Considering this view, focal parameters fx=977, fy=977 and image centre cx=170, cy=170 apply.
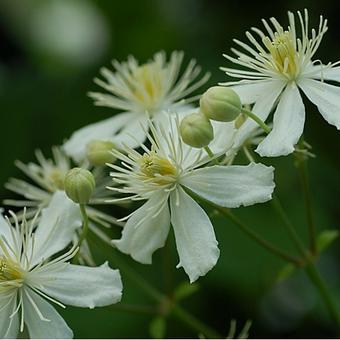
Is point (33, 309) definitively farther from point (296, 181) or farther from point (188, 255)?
point (296, 181)

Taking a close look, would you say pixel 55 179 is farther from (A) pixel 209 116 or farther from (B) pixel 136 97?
(A) pixel 209 116

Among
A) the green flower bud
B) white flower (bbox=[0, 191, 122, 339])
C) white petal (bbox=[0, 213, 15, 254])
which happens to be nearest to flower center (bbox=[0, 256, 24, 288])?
white flower (bbox=[0, 191, 122, 339])

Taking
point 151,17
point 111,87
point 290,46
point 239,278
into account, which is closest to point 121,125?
point 111,87

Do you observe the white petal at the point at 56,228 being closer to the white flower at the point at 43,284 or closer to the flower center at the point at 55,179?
the white flower at the point at 43,284

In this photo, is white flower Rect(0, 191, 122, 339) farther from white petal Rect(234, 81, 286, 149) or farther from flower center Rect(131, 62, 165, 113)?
flower center Rect(131, 62, 165, 113)

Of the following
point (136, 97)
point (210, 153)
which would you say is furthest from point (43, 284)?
point (136, 97)

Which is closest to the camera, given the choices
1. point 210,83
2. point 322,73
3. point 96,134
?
point 322,73

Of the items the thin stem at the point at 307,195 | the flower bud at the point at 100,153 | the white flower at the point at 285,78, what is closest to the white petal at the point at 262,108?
the white flower at the point at 285,78
